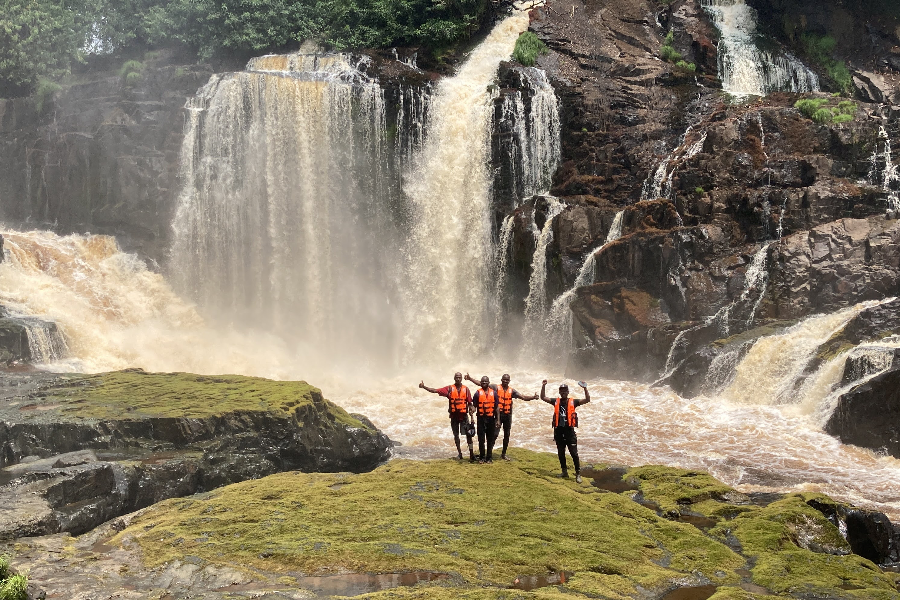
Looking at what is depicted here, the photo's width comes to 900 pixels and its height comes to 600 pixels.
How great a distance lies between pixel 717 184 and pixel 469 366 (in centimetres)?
1050

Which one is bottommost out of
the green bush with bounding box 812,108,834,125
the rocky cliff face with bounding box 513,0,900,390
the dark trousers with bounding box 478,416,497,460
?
the dark trousers with bounding box 478,416,497,460

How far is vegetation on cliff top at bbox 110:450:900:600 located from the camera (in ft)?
23.7

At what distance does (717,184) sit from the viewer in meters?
25.5

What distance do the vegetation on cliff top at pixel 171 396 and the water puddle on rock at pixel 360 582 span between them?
7047 millimetres

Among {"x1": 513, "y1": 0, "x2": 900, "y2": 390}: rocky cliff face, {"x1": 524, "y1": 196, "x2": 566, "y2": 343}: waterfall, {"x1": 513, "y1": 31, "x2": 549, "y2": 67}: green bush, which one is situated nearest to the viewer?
{"x1": 513, "y1": 0, "x2": 900, "y2": 390}: rocky cliff face

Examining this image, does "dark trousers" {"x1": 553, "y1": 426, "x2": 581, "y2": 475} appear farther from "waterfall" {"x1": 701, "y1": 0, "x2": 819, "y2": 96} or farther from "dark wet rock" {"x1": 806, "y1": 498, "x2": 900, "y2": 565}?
"waterfall" {"x1": 701, "y1": 0, "x2": 819, "y2": 96}

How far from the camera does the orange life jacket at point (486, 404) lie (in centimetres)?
1126

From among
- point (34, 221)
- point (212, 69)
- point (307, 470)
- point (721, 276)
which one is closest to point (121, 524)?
point (307, 470)

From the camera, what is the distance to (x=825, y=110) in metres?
26.3

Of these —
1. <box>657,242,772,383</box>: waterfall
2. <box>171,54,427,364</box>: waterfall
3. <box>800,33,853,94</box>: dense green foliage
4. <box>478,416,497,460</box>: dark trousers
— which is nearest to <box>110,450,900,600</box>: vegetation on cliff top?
<box>478,416,497,460</box>: dark trousers

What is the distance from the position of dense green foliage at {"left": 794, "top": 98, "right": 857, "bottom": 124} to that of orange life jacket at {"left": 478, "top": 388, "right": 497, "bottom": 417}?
20499mm

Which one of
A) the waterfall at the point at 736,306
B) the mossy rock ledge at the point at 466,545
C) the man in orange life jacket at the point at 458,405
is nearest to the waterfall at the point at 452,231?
the waterfall at the point at 736,306

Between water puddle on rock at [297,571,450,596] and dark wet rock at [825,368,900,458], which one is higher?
water puddle on rock at [297,571,450,596]

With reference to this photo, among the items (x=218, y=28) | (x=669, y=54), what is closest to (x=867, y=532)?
(x=669, y=54)
